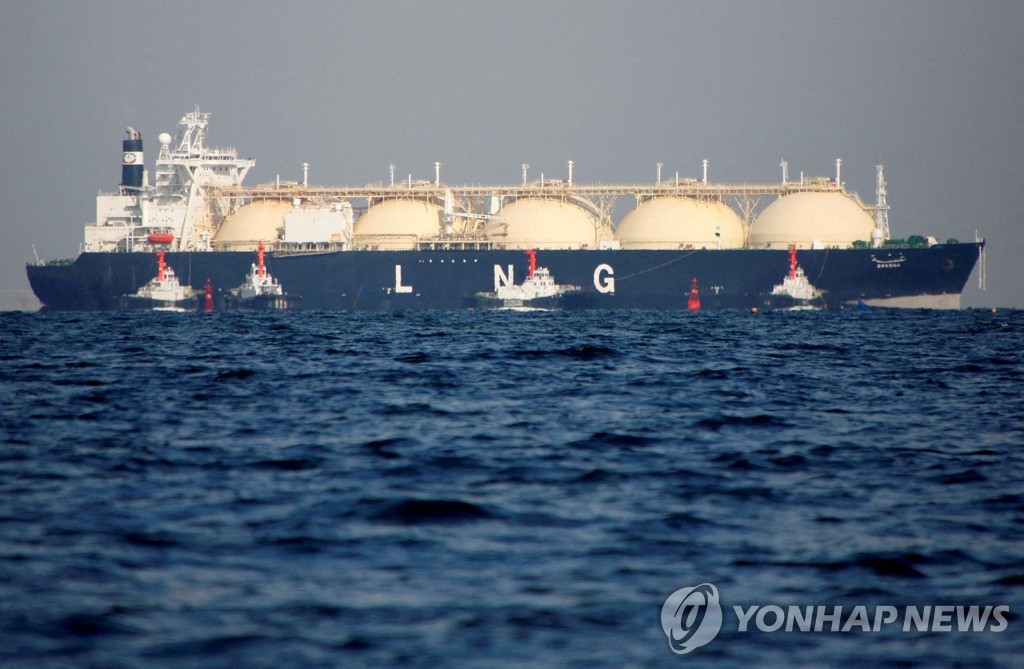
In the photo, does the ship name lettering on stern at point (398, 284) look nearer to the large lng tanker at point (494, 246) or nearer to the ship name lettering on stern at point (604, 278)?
the large lng tanker at point (494, 246)

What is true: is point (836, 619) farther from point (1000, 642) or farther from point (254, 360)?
point (254, 360)

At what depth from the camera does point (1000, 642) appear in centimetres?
617

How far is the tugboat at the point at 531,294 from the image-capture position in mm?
66938

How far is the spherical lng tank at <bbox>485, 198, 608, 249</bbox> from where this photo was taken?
7288 cm

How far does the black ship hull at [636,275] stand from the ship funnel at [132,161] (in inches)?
805

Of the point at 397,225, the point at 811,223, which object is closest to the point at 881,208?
the point at 811,223

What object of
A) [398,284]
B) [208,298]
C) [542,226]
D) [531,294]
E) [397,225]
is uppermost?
[397,225]

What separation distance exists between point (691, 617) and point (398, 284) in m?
63.3

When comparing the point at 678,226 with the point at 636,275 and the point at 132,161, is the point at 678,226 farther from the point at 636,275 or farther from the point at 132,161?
the point at 132,161

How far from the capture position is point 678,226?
239ft

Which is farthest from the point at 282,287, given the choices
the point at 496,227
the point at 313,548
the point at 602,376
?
the point at 313,548

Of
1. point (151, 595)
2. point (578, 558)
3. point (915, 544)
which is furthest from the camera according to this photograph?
point (915, 544)

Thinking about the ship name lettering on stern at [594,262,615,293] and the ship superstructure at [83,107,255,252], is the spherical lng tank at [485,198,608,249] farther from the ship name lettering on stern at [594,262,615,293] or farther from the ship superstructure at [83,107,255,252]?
the ship superstructure at [83,107,255,252]

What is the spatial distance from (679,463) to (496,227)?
64938 millimetres
